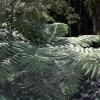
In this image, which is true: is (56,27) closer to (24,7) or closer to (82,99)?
(24,7)

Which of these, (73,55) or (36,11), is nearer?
(73,55)

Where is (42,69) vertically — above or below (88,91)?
above

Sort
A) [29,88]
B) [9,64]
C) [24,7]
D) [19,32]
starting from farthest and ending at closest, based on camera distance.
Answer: [24,7]
[19,32]
[29,88]
[9,64]

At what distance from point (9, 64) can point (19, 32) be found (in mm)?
469

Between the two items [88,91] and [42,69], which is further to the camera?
[88,91]

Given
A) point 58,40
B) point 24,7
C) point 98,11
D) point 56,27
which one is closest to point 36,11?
point 24,7

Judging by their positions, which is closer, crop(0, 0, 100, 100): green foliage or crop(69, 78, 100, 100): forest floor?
crop(0, 0, 100, 100): green foliage

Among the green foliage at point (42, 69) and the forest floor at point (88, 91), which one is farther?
the forest floor at point (88, 91)

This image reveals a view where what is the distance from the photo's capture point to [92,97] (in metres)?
2.92

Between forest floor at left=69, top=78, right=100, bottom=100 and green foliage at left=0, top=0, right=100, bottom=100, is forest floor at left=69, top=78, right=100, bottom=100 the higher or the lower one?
the lower one

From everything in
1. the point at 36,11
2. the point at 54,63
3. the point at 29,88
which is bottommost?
the point at 29,88

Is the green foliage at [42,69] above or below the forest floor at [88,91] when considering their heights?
above

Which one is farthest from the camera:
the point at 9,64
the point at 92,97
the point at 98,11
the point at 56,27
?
the point at 98,11

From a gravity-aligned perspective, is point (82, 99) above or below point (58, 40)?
below
